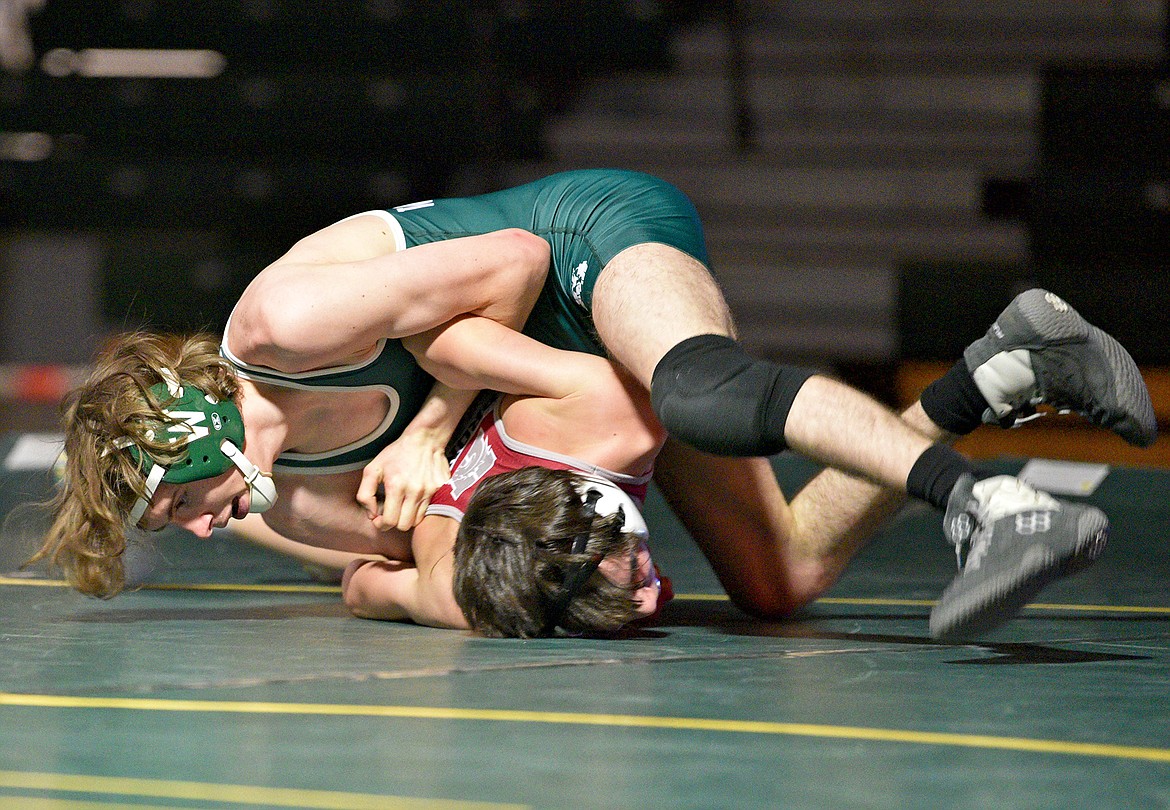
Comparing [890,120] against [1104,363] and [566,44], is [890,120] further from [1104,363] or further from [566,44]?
[1104,363]

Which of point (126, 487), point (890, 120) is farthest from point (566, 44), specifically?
point (126, 487)

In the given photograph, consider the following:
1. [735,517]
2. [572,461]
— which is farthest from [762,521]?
[572,461]

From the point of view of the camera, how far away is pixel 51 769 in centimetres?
142

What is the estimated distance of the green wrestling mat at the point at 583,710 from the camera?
4.45ft

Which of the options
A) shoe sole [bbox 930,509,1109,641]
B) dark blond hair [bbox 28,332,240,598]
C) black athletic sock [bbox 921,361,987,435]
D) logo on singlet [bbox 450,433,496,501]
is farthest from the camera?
logo on singlet [bbox 450,433,496,501]

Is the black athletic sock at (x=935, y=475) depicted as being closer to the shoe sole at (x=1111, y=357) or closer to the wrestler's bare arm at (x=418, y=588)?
the shoe sole at (x=1111, y=357)

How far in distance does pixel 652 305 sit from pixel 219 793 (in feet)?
3.33

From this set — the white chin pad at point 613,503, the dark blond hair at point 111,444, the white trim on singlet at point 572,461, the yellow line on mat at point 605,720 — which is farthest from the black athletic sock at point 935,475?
the dark blond hair at point 111,444

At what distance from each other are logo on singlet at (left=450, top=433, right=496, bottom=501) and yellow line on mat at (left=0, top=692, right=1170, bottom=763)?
0.74m

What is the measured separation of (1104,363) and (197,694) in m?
1.17

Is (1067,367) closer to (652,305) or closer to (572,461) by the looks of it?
(652,305)

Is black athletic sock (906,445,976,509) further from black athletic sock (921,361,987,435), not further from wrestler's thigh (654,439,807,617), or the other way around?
wrestler's thigh (654,439,807,617)

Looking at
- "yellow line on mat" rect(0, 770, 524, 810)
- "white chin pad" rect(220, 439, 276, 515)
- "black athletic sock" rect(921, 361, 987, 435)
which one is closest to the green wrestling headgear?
"white chin pad" rect(220, 439, 276, 515)

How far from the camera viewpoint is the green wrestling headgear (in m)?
2.24
